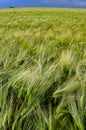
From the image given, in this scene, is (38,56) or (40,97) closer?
(40,97)

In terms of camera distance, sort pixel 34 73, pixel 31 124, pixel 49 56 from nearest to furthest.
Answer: pixel 31 124 → pixel 34 73 → pixel 49 56

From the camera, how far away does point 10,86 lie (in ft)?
5.35

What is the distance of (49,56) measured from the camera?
5.97ft

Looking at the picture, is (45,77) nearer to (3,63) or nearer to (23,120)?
(23,120)

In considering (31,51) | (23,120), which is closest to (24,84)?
(23,120)

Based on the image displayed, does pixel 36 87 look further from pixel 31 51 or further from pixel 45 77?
pixel 31 51

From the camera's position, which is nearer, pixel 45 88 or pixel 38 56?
pixel 45 88

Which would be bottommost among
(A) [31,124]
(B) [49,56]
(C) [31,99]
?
(A) [31,124]

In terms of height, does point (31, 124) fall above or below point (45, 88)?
below

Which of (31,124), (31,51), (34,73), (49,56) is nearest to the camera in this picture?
(31,124)

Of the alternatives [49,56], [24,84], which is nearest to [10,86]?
[24,84]

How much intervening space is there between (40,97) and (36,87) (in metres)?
0.06

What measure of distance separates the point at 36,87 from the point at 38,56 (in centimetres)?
42

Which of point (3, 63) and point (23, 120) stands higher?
point (3, 63)
